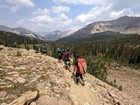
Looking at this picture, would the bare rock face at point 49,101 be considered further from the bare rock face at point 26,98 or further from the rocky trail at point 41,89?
the bare rock face at point 26,98

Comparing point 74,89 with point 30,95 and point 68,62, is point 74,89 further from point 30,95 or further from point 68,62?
point 68,62

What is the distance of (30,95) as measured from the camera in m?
12.4

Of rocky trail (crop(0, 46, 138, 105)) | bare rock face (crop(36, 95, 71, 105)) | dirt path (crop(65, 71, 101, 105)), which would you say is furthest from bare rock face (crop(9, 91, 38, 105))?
dirt path (crop(65, 71, 101, 105))

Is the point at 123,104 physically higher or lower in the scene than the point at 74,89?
lower

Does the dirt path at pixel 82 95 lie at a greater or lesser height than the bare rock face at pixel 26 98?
lesser

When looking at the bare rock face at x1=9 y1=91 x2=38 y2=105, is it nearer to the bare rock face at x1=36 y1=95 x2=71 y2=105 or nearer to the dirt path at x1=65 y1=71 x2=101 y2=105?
the bare rock face at x1=36 y1=95 x2=71 y2=105

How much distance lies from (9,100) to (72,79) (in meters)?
6.76

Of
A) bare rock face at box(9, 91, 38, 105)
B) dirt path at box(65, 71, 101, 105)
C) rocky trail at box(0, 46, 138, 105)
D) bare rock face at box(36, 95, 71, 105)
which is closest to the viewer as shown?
bare rock face at box(9, 91, 38, 105)

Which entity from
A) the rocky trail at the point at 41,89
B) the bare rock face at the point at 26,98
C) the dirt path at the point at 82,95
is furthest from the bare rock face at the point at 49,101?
the dirt path at the point at 82,95

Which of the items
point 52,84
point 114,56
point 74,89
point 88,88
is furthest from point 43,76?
point 114,56

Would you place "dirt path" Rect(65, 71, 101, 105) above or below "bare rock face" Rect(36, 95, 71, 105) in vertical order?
below

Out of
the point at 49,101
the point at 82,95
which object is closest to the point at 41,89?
the point at 49,101

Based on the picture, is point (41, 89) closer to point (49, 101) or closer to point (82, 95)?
point (49, 101)

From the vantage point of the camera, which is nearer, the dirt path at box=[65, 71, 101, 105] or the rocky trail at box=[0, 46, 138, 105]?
the rocky trail at box=[0, 46, 138, 105]
